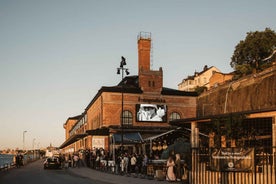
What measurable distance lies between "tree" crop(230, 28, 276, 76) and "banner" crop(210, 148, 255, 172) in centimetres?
4742

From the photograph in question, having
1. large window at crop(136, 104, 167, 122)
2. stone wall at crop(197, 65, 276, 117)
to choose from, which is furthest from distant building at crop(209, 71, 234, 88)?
stone wall at crop(197, 65, 276, 117)

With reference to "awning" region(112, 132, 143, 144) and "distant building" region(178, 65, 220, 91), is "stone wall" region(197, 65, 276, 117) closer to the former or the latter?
"awning" region(112, 132, 143, 144)

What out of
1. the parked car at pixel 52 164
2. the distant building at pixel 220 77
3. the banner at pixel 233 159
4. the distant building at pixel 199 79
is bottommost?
the parked car at pixel 52 164

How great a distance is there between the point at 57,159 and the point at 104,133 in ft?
23.4

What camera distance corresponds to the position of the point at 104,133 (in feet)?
153

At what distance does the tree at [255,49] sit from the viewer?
62.5 metres

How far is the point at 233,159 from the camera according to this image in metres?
15.5

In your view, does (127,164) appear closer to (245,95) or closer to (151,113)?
(245,95)

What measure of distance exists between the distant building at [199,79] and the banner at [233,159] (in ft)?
280

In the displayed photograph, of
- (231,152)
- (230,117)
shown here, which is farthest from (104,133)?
Answer: (231,152)

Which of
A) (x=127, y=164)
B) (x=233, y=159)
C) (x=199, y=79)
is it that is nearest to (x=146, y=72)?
(x=127, y=164)

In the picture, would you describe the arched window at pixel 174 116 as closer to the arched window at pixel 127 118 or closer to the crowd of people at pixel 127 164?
the arched window at pixel 127 118

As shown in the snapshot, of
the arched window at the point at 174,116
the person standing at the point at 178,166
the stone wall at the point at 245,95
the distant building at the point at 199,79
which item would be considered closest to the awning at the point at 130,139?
the stone wall at the point at 245,95

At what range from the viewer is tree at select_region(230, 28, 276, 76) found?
205 ft
